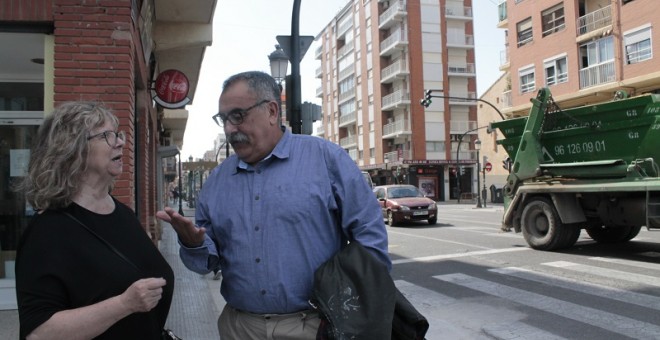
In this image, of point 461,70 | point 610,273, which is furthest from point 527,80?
point 610,273

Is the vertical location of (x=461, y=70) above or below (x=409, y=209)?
above

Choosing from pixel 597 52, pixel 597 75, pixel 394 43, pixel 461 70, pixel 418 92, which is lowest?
pixel 597 75

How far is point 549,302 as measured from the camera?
620 cm

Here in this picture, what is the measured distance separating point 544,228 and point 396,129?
3880 centimetres

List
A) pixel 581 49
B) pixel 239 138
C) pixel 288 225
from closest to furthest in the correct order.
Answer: pixel 288 225
pixel 239 138
pixel 581 49

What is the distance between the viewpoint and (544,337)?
4879 mm

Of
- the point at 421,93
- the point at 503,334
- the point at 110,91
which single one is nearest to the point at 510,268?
the point at 503,334

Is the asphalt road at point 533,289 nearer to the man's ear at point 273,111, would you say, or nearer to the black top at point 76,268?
the man's ear at point 273,111

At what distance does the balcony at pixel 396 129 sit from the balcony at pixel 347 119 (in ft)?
26.8

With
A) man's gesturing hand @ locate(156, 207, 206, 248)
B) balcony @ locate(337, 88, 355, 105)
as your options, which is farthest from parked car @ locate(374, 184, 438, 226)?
balcony @ locate(337, 88, 355, 105)

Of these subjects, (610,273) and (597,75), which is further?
(597,75)

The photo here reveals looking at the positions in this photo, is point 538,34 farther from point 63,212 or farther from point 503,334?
point 63,212

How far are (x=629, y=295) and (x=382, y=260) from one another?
18.7 ft

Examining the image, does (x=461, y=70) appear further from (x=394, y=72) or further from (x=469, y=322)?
(x=469, y=322)
